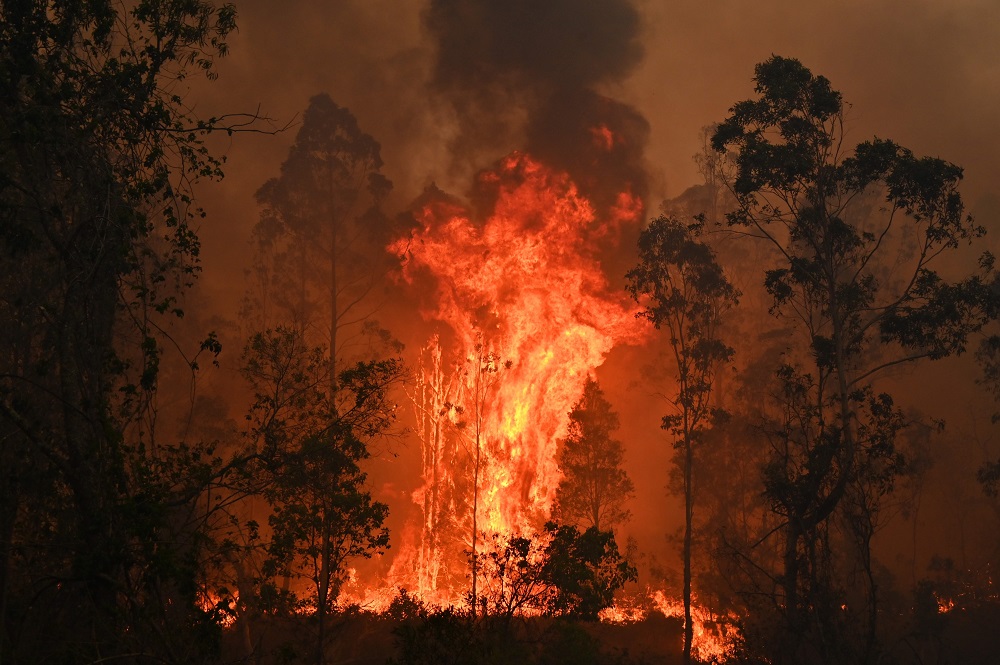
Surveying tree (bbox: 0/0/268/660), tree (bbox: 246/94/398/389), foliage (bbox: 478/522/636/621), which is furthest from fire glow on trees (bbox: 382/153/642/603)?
tree (bbox: 0/0/268/660)

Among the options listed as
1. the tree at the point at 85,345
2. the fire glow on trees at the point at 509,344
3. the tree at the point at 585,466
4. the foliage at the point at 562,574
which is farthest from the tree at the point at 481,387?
the tree at the point at 85,345

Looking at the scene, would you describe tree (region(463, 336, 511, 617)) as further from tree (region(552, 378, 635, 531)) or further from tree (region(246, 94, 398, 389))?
tree (region(246, 94, 398, 389))

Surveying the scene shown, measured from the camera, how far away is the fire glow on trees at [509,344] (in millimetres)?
34000

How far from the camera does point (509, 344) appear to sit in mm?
34500

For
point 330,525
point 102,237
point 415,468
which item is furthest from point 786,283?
point 415,468

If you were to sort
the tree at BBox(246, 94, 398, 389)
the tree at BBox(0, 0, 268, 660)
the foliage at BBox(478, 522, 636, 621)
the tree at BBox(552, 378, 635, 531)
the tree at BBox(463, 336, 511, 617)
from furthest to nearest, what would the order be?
the tree at BBox(246, 94, 398, 389), the tree at BBox(552, 378, 635, 531), the tree at BBox(463, 336, 511, 617), the foliage at BBox(478, 522, 636, 621), the tree at BBox(0, 0, 268, 660)

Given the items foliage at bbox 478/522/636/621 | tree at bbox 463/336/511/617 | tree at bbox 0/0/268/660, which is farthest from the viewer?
tree at bbox 463/336/511/617

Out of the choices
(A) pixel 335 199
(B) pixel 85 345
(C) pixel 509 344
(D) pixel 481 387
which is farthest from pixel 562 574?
(A) pixel 335 199

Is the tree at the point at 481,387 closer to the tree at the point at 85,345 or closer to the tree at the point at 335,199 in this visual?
the tree at the point at 335,199

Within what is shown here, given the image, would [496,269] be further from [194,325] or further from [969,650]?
[969,650]

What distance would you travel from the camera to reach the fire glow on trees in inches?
1339

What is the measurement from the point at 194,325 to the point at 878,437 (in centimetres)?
3675

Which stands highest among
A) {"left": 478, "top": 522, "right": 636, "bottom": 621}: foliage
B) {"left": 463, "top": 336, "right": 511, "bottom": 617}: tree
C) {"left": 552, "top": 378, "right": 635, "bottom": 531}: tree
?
{"left": 463, "top": 336, "right": 511, "bottom": 617}: tree

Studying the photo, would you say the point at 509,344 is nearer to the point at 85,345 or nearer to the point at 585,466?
the point at 585,466
